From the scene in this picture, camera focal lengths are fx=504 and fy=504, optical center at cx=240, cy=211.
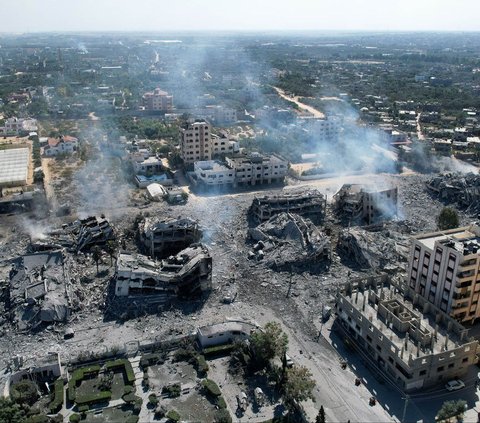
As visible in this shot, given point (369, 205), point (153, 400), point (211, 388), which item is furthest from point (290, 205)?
point (153, 400)

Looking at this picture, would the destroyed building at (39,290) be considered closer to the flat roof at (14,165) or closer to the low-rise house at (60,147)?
the flat roof at (14,165)

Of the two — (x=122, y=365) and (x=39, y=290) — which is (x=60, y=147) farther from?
(x=122, y=365)

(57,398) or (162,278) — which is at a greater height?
(162,278)

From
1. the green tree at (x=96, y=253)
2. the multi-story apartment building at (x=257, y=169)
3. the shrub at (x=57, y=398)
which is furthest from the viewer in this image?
the multi-story apartment building at (x=257, y=169)

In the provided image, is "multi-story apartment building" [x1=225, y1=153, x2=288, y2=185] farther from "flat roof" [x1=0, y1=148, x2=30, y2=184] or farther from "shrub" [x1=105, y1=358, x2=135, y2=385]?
"shrub" [x1=105, y1=358, x2=135, y2=385]

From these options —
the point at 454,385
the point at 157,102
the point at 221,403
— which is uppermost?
the point at 157,102

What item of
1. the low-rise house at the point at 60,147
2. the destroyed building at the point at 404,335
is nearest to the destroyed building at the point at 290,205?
the destroyed building at the point at 404,335
